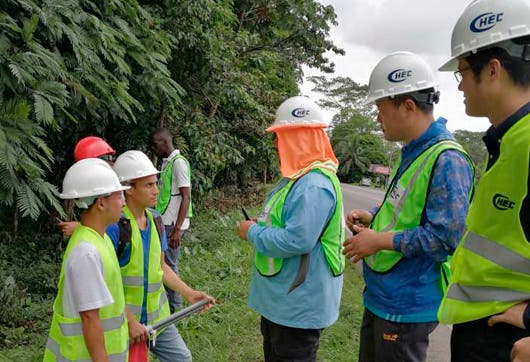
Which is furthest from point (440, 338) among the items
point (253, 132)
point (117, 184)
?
point (253, 132)

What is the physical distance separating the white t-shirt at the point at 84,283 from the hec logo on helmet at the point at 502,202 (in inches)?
61.5

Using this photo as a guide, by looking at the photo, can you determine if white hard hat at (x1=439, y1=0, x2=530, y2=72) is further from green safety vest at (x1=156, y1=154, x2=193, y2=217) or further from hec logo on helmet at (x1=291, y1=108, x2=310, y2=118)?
green safety vest at (x1=156, y1=154, x2=193, y2=217)

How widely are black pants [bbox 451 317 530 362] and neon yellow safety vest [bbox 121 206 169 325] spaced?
155 cm

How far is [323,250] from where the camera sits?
7.86 feet

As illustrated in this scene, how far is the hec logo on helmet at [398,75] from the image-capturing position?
7.07 feet

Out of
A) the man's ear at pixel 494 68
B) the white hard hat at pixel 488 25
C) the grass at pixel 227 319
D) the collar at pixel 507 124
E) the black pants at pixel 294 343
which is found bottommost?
the grass at pixel 227 319

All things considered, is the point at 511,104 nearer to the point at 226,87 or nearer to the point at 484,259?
the point at 484,259

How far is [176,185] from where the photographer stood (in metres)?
4.56

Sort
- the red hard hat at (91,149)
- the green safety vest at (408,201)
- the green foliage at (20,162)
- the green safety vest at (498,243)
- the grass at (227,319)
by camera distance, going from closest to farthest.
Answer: the green safety vest at (498,243) → the green safety vest at (408,201) → the green foliage at (20,162) → the red hard hat at (91,149) → the grass at (227,319)

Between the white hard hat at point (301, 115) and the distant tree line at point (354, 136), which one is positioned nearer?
the white hard hat at point (301, 115)

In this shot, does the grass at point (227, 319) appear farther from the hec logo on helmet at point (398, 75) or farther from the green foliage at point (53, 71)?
the hec logo on helmet at point (398, 75)

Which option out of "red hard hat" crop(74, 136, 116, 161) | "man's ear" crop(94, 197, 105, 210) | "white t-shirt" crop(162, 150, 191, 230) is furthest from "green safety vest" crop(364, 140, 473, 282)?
"white t-shirt" crop(162, 150, 191, 230)

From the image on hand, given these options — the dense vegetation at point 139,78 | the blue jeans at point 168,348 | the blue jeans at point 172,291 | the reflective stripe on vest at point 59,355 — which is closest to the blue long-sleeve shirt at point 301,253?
the blue jeans at point 168,348

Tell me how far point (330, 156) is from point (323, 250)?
54 cm
